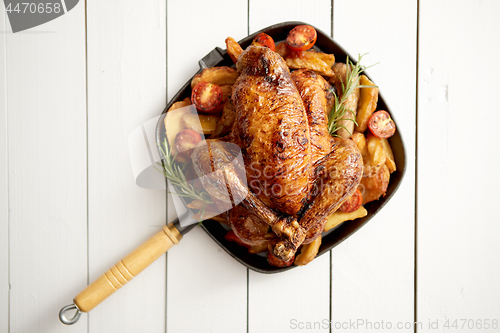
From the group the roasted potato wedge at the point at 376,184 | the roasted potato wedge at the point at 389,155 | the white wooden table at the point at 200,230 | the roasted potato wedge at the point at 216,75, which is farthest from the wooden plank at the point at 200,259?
the roasted potato wedge at the point at 389,155

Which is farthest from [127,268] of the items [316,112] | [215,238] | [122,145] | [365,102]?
[365,102]

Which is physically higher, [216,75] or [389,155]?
[216,75]

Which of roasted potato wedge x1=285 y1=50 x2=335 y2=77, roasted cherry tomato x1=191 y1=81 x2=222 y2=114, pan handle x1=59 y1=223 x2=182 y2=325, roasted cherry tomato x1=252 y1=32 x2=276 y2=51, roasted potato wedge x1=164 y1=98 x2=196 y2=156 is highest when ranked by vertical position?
roasted cherry tomato x1=252 y1=32 x2=276 y2=51

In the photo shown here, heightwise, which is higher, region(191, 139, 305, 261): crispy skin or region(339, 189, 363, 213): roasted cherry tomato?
region(191, 139, 305, 261): crispy skin

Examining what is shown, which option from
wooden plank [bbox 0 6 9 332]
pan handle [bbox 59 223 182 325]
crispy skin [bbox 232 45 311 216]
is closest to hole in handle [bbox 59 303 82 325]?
pan handle [bbox 59 223 182 325]

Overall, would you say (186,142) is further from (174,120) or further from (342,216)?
(342,216)

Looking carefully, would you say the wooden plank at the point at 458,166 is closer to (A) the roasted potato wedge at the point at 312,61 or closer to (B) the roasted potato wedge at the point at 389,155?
(B) the roasted potato wedge at the point at 389,155

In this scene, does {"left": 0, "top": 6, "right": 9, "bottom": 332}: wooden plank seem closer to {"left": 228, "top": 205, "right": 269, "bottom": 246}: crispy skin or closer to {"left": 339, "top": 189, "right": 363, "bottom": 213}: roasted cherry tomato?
{"left": 228, "top": 205, "right": 269, "bottom": 246}: crispy skin
